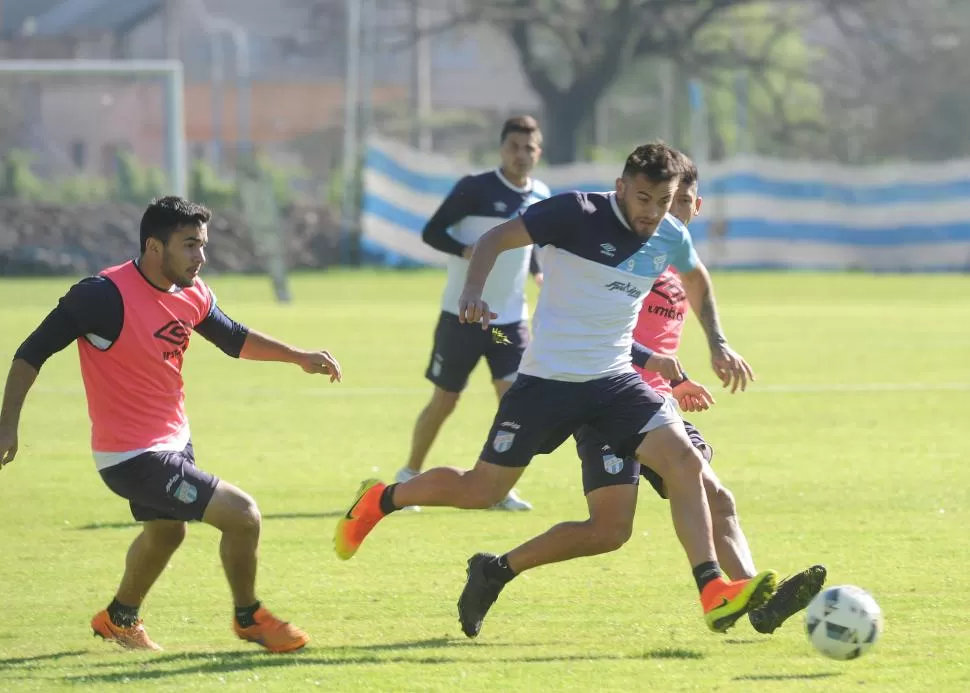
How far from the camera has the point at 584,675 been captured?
612cm

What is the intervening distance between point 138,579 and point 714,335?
106 inches

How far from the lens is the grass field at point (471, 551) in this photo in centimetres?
625

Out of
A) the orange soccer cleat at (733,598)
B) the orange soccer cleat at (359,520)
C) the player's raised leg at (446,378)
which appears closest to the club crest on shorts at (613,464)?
the orange soccer cleat at (733,598)

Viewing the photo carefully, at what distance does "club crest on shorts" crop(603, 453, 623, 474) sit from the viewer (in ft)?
22.7

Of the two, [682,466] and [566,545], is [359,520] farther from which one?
[682,466]

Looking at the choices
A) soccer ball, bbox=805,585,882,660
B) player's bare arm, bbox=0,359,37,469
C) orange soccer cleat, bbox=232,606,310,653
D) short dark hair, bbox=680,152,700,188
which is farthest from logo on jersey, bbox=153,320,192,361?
soccer ball, bbox=805,585,882,660

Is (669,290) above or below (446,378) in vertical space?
above

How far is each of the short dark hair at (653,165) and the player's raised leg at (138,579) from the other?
2.30 metres

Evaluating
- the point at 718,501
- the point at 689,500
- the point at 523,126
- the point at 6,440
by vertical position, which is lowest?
the point at 718,501

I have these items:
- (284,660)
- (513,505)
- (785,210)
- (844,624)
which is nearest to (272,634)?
(284,660)

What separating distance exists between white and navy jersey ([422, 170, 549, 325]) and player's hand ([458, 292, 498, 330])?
416 centimetres

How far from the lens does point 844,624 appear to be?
20.1ft

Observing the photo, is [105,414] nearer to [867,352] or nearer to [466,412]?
[466,412]

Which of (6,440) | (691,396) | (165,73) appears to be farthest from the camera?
(165,73)
